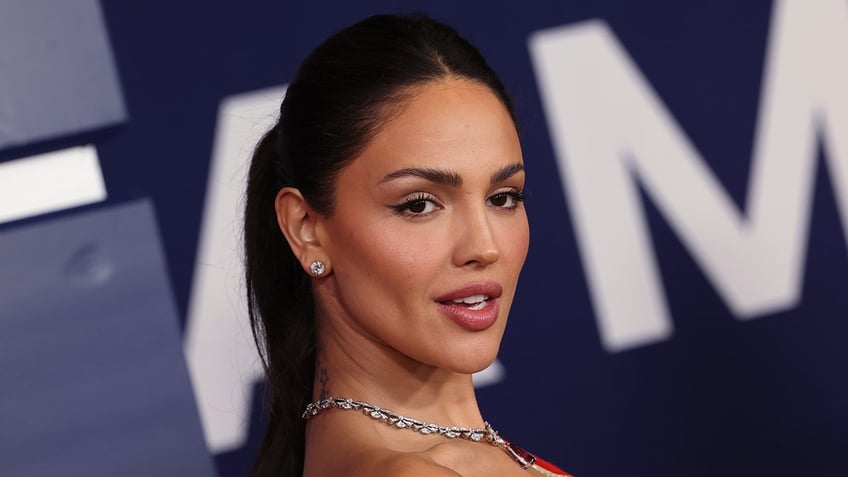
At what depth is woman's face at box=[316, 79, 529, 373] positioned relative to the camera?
1.39 metres

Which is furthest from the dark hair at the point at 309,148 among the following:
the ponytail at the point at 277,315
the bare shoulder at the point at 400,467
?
the bare shoulder at the point at 400,467

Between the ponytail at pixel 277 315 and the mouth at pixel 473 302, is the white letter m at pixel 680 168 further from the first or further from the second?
the mouth at pixel 473 302

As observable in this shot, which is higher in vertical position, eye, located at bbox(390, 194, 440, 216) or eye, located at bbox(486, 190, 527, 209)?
eye, located at bbox(390, 194, 440, 216)

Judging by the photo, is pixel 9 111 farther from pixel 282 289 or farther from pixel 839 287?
pixel 839 287

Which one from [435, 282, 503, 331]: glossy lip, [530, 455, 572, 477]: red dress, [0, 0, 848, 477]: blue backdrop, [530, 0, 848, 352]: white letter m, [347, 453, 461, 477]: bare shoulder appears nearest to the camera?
[347, 453, 461, 477]: bare shoulder

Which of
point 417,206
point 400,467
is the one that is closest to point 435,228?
point 417,206

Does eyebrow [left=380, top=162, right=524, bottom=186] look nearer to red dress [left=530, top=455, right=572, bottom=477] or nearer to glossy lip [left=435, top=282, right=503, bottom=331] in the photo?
glossy lip [left=435, top=282, right=503, bottom=331]

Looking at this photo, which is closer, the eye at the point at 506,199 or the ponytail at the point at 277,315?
the eye at the point at 506,199

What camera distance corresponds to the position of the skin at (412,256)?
139 cm

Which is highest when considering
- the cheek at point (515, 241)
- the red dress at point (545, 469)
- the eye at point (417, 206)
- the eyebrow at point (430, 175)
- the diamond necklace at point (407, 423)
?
the eyebrow at point (430, 175)

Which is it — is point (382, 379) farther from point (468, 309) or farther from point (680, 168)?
point (680, 168)

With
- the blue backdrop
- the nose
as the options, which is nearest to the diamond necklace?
the nose

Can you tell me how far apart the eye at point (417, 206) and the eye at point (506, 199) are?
3.2 inches

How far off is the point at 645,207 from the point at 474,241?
4.87ft
